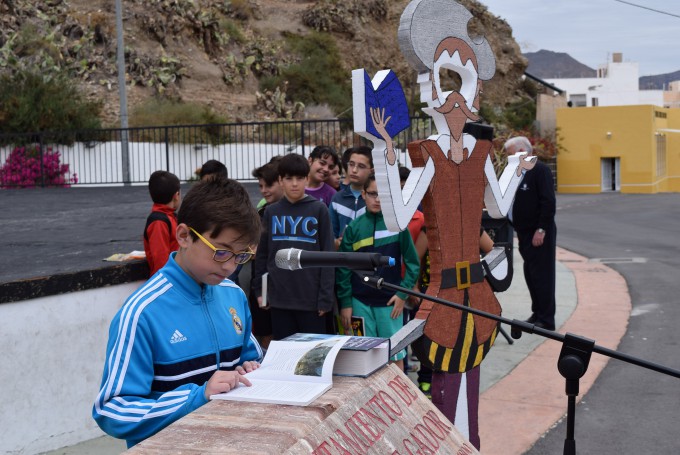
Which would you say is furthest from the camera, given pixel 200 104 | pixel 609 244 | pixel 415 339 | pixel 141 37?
pixel 141 37

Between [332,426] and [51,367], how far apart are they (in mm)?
3471

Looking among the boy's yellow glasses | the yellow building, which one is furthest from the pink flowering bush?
the yellow building

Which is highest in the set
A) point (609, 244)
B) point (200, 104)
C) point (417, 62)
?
point (200, 104)

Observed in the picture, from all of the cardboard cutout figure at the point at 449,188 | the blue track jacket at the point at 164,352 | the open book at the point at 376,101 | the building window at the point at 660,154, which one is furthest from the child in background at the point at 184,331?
the building window at the point at 660,154

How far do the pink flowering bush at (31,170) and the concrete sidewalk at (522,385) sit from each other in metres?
14.2

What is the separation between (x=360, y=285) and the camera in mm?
5762

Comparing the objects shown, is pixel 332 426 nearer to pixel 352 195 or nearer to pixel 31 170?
pixel 352 195

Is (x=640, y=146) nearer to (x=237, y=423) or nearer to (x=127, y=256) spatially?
(x=127, y=256)

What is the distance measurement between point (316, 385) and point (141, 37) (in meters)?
36.5

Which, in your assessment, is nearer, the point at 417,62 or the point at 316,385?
the point at 316,385

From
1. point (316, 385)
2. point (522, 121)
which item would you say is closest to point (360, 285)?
point (316, 385)

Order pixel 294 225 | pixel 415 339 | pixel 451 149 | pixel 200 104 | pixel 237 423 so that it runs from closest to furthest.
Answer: pixel 237 423, pixel 415 339, pixel 451 149, pixel 294 225, pixel 200 104

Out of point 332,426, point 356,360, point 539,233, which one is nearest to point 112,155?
point 539,233

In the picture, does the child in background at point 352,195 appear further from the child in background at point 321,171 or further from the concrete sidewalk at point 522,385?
the concrete sidewalk at point 522,385
